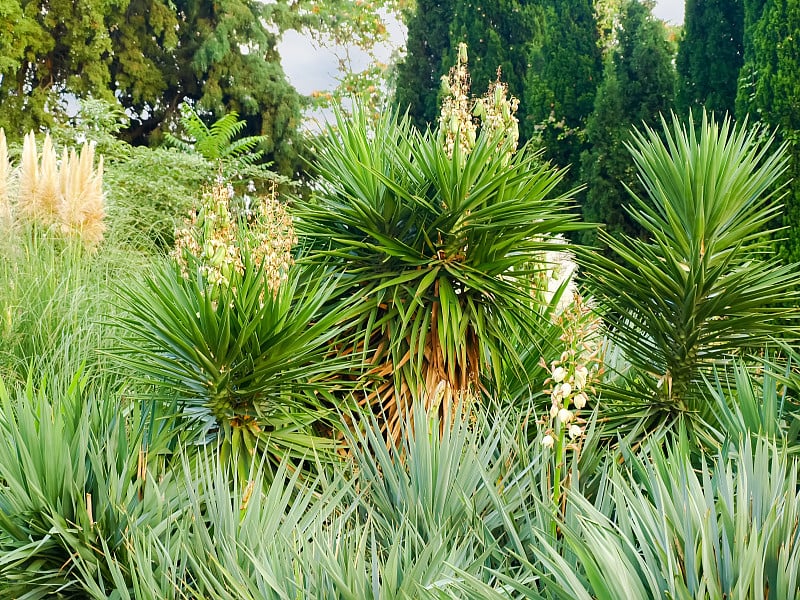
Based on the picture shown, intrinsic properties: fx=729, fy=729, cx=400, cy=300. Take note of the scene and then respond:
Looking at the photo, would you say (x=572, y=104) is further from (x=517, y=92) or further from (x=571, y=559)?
(x=571, y=559)

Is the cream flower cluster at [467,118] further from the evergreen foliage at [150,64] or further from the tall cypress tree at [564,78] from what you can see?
the evergreen foliage at [150,64]

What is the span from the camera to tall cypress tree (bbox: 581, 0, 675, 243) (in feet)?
32.3

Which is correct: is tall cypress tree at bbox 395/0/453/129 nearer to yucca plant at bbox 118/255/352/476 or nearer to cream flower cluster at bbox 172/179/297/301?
cream flower cluster at bbox 172/179/297/301

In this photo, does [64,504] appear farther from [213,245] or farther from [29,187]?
[29,187]

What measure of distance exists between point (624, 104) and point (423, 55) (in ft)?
18.1

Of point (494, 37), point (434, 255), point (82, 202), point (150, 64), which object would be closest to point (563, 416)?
point (434, 255)

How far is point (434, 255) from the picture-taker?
3.01 metres

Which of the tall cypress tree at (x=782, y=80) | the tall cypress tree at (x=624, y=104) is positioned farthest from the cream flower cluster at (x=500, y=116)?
the tall cypress tree at (x=624, y=104)

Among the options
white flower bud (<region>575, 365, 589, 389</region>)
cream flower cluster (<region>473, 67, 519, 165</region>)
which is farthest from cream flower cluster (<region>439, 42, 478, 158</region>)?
white flower bud (<region>575, 365, 589, 389</region>)

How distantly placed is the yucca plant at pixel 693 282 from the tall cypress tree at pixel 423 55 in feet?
37.9

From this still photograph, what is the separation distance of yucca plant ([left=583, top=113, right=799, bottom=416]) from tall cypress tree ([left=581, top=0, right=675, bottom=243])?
23.0ft

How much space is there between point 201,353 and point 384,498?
0.86 metres

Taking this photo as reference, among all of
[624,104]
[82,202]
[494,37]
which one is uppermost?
[494,37]

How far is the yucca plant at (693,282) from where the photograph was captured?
9.02 feet
